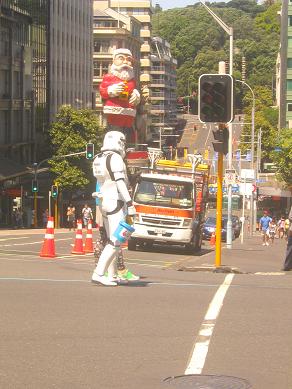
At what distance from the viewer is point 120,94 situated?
15.7 m

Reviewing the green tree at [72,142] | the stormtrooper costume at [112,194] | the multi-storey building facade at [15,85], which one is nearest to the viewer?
the stormtrooper costume at [112,194]

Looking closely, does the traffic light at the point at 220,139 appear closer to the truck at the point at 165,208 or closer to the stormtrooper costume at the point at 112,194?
the stormtrooper costume at the point at 112,194

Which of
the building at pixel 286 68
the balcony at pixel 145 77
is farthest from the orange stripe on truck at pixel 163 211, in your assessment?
the balcony at pixel 145 77

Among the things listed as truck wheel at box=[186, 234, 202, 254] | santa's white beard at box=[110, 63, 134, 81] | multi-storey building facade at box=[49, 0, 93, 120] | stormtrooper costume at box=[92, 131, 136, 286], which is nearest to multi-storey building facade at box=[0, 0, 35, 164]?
multi-storey building facade at box=[49, 0, 93, 120]

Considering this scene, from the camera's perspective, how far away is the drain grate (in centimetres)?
691

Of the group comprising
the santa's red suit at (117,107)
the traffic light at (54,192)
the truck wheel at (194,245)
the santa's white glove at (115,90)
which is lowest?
the traffic light at (54,192)

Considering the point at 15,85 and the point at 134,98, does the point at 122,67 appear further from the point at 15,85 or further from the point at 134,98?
the point at 15,85

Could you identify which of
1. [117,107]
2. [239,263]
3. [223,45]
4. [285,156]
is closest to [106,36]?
[223,45]

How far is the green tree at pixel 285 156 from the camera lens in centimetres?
7238

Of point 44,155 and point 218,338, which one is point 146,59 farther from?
point 218,338

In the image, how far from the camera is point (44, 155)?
7919 cm

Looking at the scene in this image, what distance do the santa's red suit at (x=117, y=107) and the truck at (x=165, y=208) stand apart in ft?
45.3

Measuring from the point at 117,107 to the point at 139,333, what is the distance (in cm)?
713

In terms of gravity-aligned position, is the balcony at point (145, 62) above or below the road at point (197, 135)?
above
